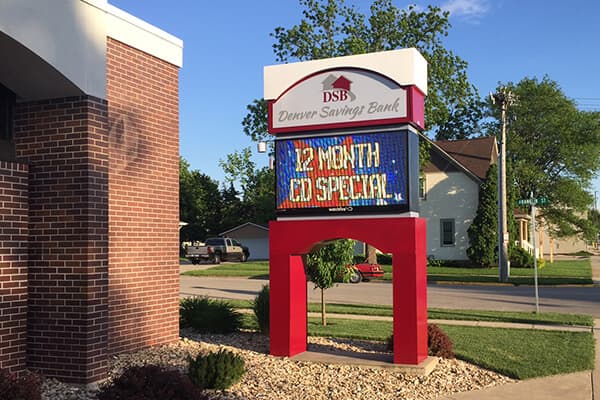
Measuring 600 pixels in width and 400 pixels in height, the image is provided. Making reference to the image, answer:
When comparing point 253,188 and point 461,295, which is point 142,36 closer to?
point 461,295

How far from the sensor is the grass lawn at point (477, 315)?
50.4 ft

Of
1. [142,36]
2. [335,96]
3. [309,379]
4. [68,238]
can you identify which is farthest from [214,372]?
[142,36]

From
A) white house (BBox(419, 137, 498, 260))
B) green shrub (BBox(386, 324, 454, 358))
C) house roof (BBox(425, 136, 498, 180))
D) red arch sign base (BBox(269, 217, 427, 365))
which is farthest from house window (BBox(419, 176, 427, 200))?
red arch sign base (BBox(269, 217, 427, 365))

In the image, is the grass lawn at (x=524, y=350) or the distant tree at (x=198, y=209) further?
the distant tree at (x=198, y=209)

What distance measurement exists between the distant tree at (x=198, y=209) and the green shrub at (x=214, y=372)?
5764 cm

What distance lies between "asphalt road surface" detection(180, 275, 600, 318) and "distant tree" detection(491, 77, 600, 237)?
23483 millimetres

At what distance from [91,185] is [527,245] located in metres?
44.4

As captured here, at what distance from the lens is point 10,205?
333 inches

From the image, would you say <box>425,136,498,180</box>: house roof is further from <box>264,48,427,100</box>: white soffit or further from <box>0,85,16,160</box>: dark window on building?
<box>0,85,16,160</box>: dark window on building

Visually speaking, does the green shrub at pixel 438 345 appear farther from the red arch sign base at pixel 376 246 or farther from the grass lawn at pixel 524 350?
the red arch sign base at pixel 376 246

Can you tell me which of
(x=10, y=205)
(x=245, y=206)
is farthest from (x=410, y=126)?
(x=245, y=206)

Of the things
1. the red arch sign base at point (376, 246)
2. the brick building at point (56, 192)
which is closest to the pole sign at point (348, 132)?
the red arch sign base at point (376, 246)

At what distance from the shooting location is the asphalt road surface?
19.0 m

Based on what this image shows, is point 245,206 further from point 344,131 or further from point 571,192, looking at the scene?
point 344,131
